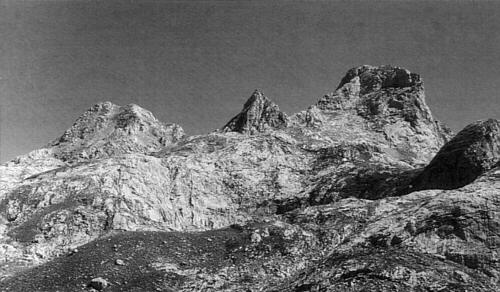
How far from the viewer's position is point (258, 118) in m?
92.3

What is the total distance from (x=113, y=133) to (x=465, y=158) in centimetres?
8881

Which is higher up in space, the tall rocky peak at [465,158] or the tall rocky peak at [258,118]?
the tall rocky peak at [258,118]

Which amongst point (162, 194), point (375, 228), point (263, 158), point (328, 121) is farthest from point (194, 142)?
point (375, 228)

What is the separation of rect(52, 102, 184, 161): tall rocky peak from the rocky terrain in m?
2.85

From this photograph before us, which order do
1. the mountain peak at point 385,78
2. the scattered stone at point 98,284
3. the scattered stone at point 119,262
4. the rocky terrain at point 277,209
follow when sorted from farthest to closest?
the mountain peak at point 385,78, the scattered stone at point 119,262, the scattered stone at point 98,284, the rocky terrain at point 277,209

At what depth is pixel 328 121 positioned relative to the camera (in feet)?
300

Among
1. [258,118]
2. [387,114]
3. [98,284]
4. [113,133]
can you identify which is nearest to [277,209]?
[98,284]

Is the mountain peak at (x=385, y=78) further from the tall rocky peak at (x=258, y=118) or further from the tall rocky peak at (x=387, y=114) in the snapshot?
the tall rocky peak at (x=258, y=118)

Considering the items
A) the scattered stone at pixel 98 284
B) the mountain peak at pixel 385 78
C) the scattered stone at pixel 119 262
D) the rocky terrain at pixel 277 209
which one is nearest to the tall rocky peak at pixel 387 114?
the mountain peak at pixel 385 78

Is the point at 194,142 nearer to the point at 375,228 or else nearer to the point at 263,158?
the point at 263,158

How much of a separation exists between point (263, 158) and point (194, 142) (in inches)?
656

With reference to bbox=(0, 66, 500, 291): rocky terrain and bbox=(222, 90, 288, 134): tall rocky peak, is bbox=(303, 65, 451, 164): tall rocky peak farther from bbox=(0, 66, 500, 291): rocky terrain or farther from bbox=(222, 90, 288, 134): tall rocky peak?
bbox=(222, 90, 288, 134): tall rocky peak

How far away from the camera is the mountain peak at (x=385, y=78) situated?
98188 millimetres

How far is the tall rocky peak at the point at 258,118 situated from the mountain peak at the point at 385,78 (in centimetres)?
2703
